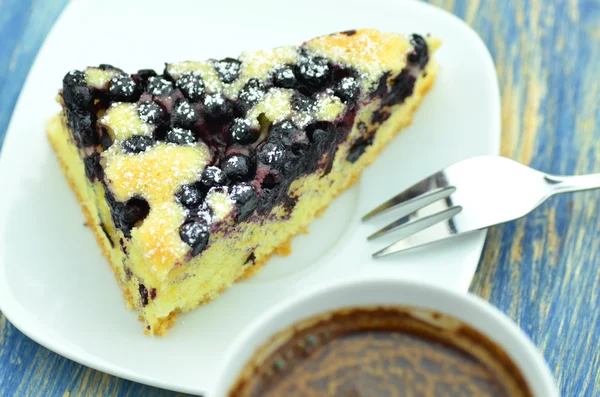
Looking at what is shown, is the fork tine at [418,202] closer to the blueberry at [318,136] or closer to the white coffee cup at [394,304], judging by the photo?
the blueberry at [318,136]

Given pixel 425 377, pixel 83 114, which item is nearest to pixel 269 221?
pixel 83 114

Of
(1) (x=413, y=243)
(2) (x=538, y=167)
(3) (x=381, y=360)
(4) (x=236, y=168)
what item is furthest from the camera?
(2) (x=538, y=167)

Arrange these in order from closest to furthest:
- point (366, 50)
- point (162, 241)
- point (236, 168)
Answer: point (162, 241), point (236, 168), point (366, 50)

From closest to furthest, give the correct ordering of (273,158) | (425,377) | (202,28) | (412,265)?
(425,377) → (273,158) → (412,265) → (202,28)

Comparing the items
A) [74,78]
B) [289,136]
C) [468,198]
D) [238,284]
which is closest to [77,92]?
[74,78]

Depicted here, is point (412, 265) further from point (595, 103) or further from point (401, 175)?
point (595, 103)

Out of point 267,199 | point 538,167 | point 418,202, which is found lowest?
point 538,167

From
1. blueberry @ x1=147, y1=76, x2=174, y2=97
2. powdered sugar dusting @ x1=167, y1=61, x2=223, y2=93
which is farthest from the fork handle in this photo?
blueberry @ x1=147, y1=76, x2=174, y2=97

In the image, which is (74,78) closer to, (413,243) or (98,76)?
(98,76)
